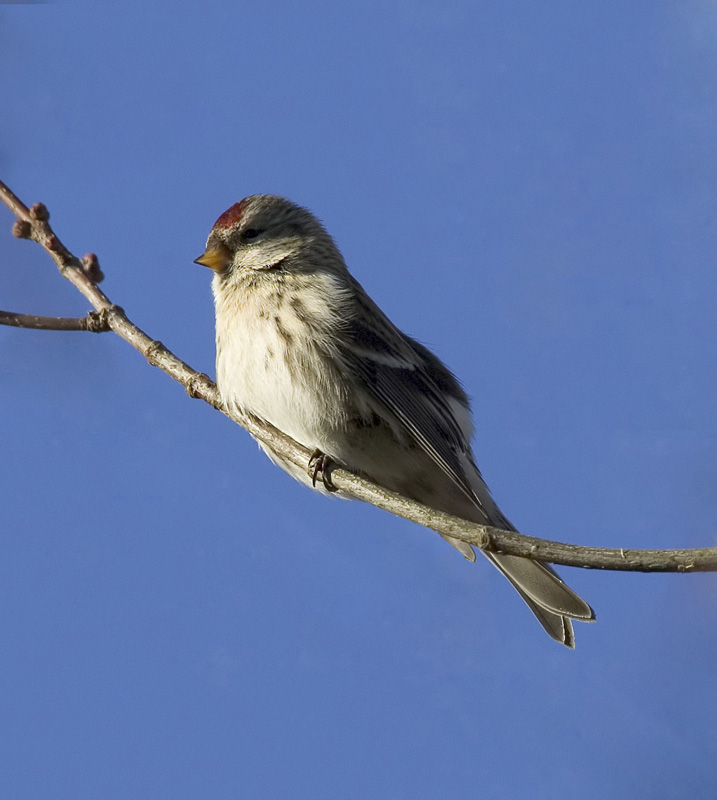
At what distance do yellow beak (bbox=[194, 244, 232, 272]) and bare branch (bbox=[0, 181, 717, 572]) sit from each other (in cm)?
51

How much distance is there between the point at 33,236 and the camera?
7.39 ft

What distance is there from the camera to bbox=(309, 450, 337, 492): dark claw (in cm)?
257

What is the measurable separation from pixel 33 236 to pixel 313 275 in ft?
3.29

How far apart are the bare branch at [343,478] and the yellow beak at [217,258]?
51 cm

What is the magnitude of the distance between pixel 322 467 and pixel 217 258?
35.0 inches

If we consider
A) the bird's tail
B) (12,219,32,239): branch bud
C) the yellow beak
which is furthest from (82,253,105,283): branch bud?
the bird's tail

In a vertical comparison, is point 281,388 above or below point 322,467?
above

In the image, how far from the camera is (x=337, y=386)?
8.91ft

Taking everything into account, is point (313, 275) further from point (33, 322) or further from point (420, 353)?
point (33, 322)

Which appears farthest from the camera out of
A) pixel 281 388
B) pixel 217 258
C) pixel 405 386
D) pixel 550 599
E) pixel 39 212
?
pixel 217 258

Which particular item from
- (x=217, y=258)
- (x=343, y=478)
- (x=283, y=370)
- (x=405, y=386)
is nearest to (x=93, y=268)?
(x=283, y=370)

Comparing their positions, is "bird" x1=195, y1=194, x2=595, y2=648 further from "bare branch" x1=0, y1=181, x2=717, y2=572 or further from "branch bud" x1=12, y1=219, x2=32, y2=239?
"branch bud" x1=12, y1=219, x2=32, y2=239

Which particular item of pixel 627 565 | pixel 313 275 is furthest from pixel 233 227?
pixel 627 565

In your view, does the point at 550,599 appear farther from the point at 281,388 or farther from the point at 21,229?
the point at 21,229
